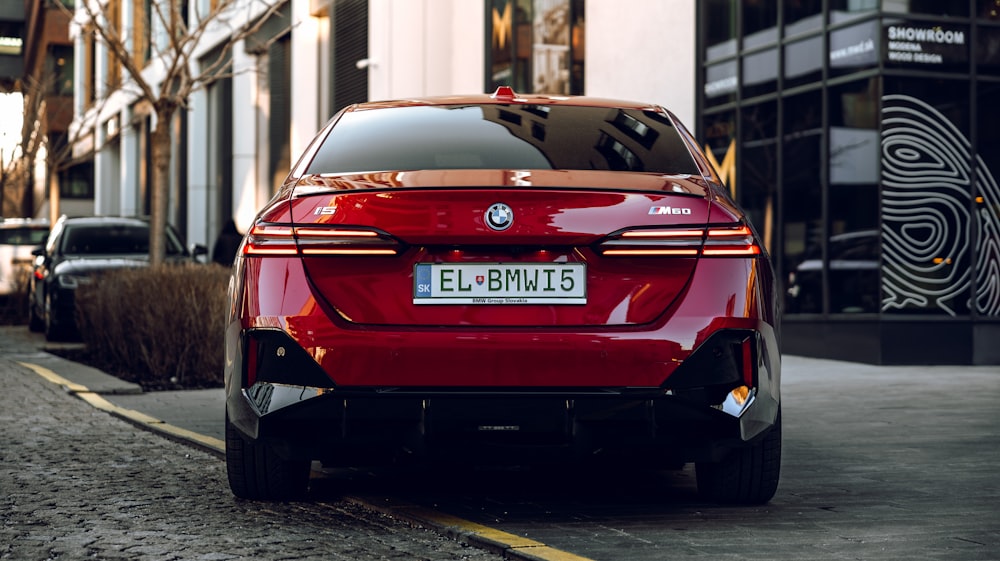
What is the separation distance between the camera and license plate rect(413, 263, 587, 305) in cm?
473

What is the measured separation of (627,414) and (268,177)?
2598 centimetres

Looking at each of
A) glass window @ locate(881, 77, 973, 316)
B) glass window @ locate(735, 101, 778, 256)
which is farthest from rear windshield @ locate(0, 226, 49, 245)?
glass window @ locate(881, 77, 973, 316)

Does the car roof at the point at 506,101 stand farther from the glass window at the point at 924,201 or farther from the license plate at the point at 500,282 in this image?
the glass window at the point at 924,201

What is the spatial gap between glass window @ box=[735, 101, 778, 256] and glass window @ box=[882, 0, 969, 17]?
6.83 feet

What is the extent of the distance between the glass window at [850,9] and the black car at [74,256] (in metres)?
7.84

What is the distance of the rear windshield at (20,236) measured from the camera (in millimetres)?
23375

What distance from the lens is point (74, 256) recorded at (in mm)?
17828

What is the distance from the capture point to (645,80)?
18.4 metres

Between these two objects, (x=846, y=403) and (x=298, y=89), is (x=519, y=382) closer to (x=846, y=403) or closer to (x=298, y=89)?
(x=846, y=403)

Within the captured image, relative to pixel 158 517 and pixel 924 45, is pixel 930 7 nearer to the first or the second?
pixel 924 45

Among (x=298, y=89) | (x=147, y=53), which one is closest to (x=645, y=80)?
(x=298, y=89)

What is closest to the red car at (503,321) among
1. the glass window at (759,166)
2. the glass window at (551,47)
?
the glass window at (759,166)

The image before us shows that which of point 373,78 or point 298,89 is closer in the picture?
point 373,78

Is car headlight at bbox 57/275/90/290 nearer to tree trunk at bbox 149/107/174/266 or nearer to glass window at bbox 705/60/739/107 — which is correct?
tree trunk at bbox 149/107/174/266
